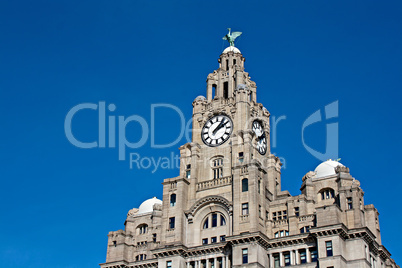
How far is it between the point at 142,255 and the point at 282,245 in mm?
23802

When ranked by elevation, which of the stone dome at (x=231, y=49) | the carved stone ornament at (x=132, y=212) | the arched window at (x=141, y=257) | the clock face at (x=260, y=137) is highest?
the stone dome at (x=231, y=49)

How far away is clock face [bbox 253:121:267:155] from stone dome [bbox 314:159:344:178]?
9220mm

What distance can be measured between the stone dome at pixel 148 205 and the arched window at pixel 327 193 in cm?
2888

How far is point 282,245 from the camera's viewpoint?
87.6 meters

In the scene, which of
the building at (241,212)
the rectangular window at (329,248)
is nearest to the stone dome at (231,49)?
the building at (241,212)

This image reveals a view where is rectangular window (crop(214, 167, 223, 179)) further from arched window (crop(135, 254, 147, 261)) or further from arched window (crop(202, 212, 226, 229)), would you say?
arched window (crop(135, 254, 147, 261))

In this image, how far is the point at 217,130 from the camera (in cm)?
10244

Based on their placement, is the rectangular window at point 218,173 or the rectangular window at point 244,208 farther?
the rectangular window at point 218,173

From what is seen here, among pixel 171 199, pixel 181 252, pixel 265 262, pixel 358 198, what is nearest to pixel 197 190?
pixel 171 199

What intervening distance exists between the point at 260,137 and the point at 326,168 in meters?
12.1

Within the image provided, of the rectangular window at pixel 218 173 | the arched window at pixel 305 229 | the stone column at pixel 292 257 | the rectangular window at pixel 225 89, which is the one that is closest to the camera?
the stone column at pixel 292 257

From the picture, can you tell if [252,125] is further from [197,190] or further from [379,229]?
[379,229]

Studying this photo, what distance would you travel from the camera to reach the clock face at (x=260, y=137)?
102 m

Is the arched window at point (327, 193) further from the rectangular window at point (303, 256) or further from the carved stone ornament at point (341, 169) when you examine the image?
the rectangular window at point (303, 256)
